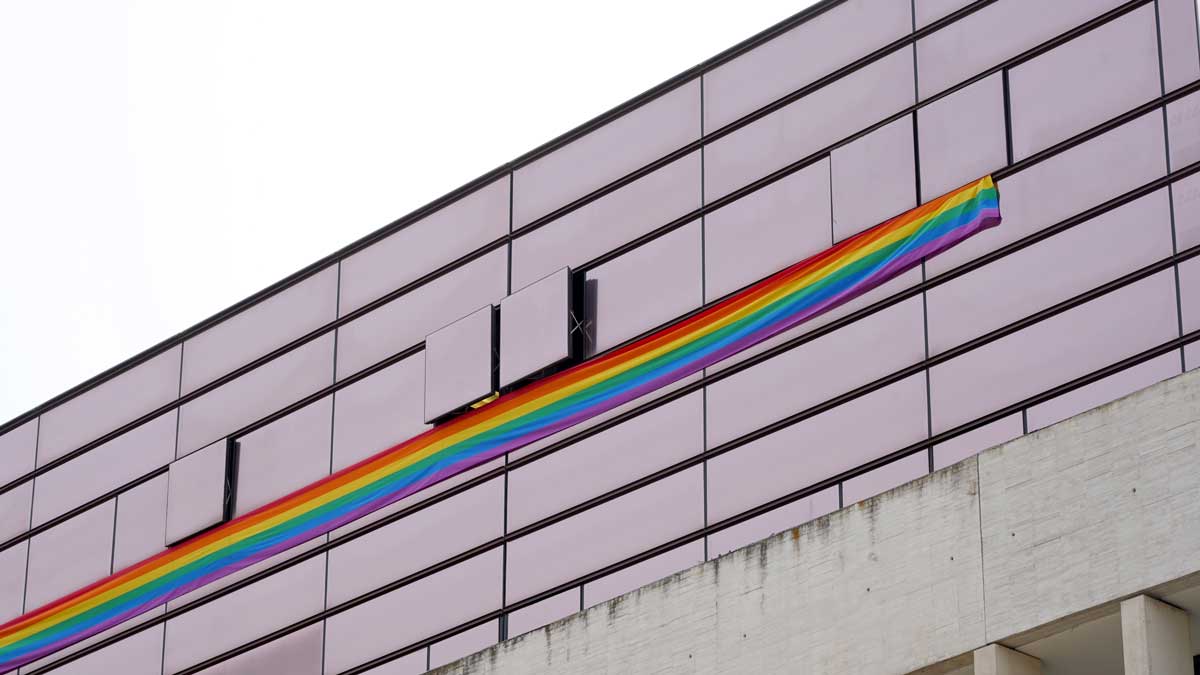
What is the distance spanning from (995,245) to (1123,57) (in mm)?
2827

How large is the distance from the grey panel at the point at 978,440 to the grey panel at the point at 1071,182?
99.3 inches

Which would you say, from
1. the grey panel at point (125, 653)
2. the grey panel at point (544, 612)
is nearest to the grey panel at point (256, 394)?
the grey panel at point (125, 653)

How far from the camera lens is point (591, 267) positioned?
37125 millimetres

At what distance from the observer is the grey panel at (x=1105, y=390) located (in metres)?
30.0

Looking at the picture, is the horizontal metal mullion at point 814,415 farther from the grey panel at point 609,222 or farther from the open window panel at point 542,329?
the grey panel at point 609,222

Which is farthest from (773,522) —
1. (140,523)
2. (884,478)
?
(140,523)

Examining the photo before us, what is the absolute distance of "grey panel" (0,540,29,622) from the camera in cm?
4397

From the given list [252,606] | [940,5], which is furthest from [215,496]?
[940,5]


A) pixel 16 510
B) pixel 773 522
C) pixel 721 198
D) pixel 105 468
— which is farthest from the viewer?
pixel 16 510

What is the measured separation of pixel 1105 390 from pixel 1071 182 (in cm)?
303

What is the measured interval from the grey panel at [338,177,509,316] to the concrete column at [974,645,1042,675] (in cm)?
1447

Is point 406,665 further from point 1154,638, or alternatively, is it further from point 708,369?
point 1154,638

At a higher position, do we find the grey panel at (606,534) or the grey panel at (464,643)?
the grey panel at (606,534)

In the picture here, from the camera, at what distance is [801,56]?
A: 3609cm
